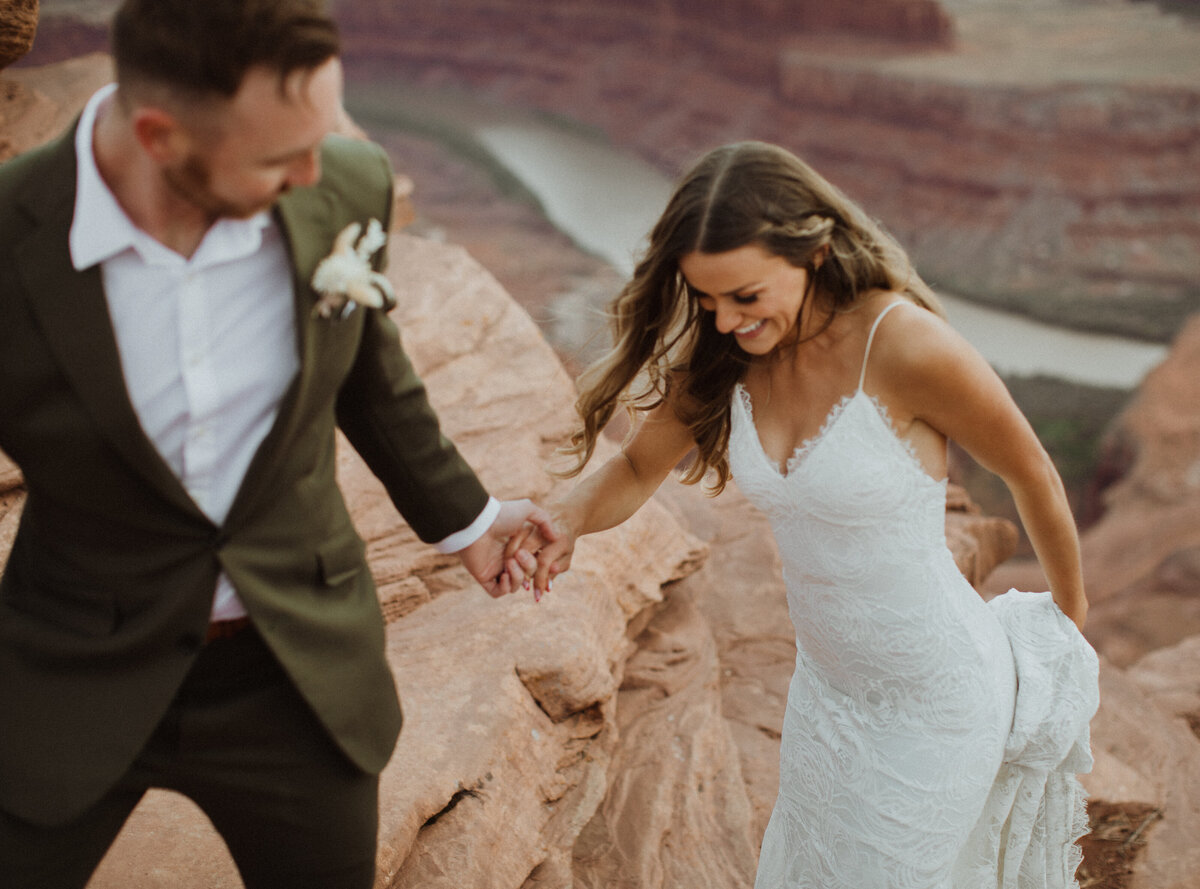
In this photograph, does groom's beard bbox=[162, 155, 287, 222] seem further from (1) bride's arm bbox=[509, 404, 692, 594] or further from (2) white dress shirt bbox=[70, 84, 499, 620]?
(1) bride's arm bbox=[509, 404, 692, 594]

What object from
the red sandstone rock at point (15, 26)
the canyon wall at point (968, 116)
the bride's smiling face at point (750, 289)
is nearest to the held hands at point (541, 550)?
the bride's smiling face at point (750, 289)

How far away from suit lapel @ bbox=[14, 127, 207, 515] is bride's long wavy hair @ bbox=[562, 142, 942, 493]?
3.27ft

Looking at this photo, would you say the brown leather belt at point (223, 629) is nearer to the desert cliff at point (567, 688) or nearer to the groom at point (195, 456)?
the groom at point (195, 456)

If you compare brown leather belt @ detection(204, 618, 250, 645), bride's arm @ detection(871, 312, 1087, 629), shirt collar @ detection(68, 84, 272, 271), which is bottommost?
brown leather belt @ detection(204, 618, 250, 645)

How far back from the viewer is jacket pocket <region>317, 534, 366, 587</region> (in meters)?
1.58

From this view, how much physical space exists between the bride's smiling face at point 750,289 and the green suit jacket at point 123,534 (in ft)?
1.91

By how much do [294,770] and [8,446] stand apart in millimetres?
604

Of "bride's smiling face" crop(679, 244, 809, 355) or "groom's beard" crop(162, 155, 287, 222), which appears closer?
"groom's beard" crop(162, 155, 287, 222)

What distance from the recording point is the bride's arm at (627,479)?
7.73ft

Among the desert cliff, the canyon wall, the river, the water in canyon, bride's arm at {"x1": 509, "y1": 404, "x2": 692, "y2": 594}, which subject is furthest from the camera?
the canyon wall

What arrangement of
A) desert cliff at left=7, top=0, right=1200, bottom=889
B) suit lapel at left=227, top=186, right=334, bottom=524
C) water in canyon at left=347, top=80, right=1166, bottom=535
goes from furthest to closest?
water in canyon at left=347, top=80, right=1166, bottom=535
desert cliff at left=7, top=0, right=1200, bottom=889
suit lapel at left=227, top=186, right=334, bottom=524

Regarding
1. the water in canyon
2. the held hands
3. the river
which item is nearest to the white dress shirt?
the held hands

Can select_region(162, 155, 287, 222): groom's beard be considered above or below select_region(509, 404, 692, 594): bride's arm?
above

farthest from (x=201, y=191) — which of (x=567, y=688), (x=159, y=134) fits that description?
(x=567, y=688)
